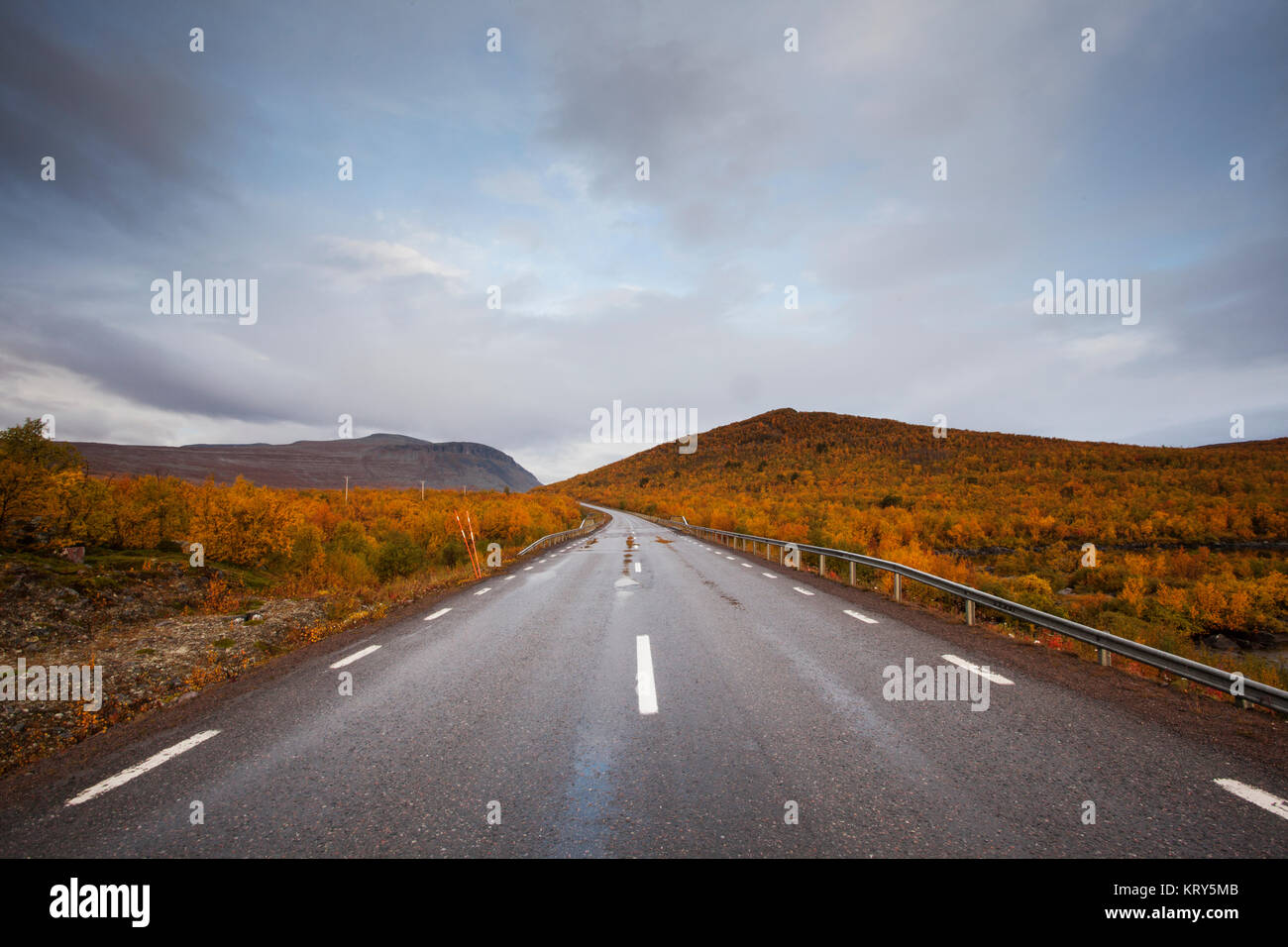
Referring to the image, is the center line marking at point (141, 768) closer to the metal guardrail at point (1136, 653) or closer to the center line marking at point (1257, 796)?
the center line marking at point (1257, 796)

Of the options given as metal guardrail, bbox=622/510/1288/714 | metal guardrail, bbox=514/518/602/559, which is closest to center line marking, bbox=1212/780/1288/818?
metal guardrail, bbox=622/510/1288/714

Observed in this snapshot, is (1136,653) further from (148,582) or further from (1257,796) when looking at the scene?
(148,582)

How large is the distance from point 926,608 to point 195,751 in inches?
412

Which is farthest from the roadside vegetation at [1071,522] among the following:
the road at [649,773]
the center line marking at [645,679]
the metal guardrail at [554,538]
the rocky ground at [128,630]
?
the rocky ground at [128,630]

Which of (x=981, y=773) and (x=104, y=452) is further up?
(x=104, y=452)

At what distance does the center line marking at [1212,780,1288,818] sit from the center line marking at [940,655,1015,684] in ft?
6.99

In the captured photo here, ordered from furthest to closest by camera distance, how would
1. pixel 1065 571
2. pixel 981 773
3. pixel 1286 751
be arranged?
1. pixel 1065 571
2. pixel 1286 751
3. pixel 981 773

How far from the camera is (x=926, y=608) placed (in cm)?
978

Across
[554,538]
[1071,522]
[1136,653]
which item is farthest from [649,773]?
[1071,522]

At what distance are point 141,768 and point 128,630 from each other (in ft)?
19.4

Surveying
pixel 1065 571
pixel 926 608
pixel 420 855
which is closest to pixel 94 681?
pixel 420 855

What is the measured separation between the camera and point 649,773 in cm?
332
